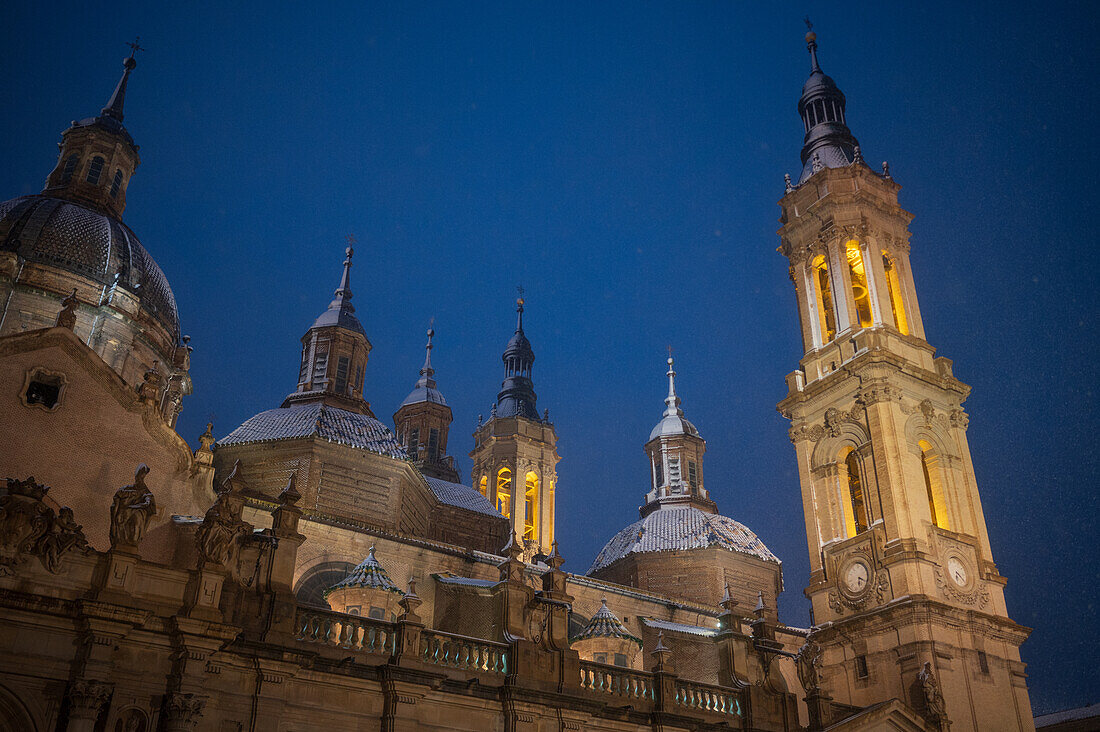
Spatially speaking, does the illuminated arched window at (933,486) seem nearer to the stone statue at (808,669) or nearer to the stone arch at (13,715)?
the stone statue at (808,669)

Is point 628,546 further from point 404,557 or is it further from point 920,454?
point 404,557

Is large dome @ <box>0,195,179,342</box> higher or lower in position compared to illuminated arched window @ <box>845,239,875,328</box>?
lower

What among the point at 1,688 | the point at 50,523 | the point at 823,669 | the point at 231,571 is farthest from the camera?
the point at 823,669

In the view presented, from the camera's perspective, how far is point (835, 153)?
40438 millimetres

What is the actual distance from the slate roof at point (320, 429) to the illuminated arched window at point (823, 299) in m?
18.1

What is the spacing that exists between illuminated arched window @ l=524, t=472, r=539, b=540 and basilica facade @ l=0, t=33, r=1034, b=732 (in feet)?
0.72

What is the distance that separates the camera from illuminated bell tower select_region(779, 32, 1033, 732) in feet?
98.0

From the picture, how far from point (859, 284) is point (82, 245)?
99.3 ft

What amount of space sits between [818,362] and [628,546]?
16.4 m

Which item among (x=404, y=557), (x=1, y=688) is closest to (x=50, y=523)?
(x=1, y=688)

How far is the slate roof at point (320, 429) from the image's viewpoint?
113ft

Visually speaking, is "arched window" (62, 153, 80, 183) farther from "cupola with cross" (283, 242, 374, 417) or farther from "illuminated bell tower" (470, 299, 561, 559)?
"illuminated bell tower" (470, 299, 561, 559)

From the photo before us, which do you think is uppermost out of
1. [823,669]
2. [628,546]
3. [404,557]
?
[628,546]

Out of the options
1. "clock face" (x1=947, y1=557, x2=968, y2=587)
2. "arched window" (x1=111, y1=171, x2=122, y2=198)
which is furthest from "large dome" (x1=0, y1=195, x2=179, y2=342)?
"clock face" (x1=947, y1=557, x2=968, y2=587)
